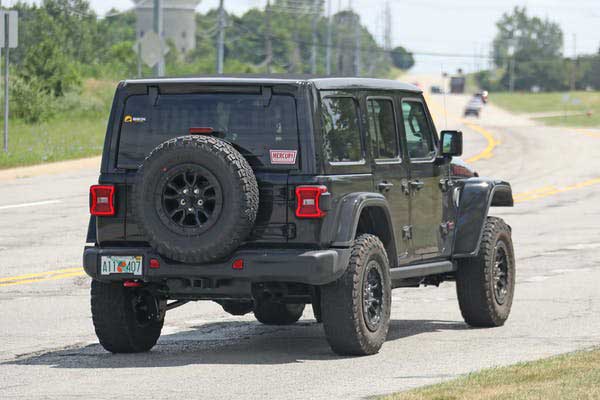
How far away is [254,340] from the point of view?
37.2ft

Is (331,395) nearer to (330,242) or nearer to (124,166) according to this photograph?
(330,242)

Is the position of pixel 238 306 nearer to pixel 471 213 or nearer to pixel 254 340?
pixel 254 340

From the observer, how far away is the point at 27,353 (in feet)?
34.6

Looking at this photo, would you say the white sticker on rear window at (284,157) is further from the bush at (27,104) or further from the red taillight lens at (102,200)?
the bush at (27,104)

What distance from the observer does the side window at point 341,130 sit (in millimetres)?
10070

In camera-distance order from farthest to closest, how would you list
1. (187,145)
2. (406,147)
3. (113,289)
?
(406,147)
(113,289)
(187,145)

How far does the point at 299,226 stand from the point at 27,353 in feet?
7.63

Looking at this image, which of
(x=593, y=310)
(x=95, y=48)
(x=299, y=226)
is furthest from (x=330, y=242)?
(x=95, y=48)

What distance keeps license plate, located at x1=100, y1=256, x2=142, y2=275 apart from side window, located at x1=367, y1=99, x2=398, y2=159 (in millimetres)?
1974

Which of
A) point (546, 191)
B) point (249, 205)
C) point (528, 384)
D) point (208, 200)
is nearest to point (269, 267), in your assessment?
point (249, 205)

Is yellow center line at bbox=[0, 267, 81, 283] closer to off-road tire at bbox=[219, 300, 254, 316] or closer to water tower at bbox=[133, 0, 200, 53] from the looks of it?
off-road tire at bbox=[219, 300, 254, 316]

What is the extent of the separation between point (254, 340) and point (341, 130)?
204 cm

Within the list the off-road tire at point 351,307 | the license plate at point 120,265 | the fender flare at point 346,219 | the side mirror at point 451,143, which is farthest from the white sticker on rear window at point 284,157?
the side mirror at point 451,143

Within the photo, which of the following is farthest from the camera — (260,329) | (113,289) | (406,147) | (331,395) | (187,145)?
(260,329)
